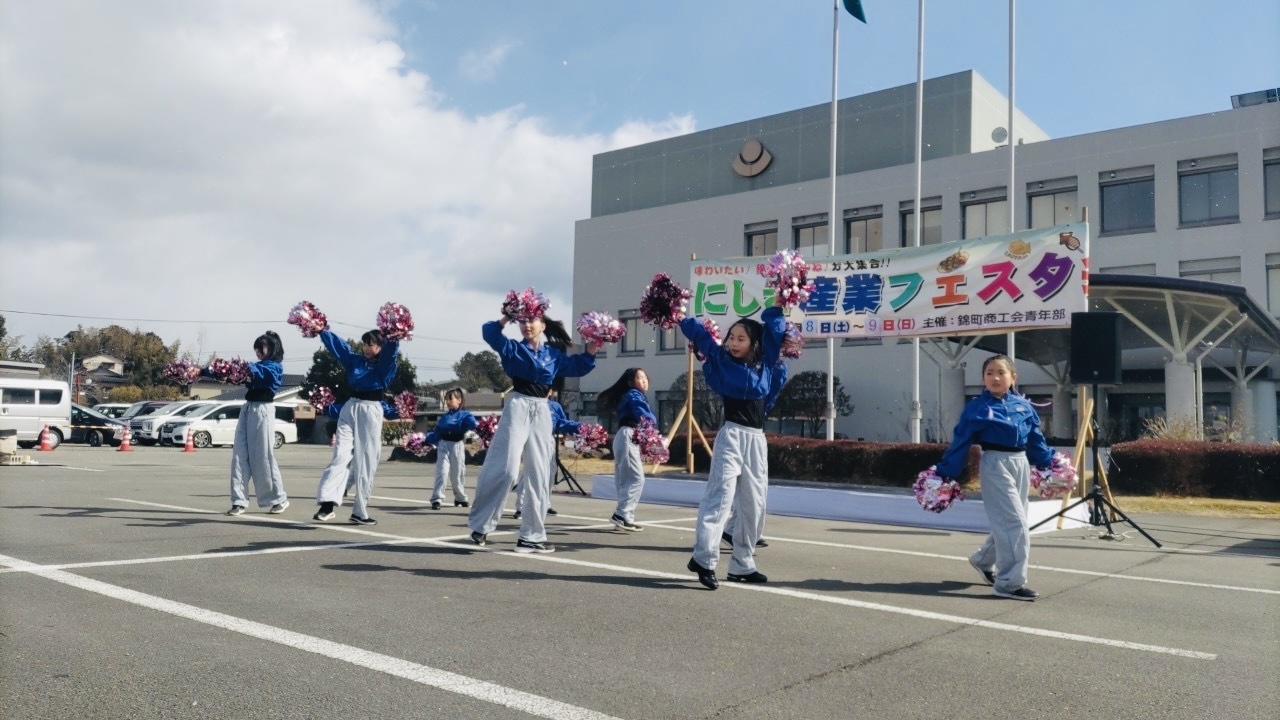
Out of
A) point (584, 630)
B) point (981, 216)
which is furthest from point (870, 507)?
point (981, 216)

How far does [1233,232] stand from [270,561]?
31503 mm

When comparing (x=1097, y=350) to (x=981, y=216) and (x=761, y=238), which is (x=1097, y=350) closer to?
(x=981, y=216)

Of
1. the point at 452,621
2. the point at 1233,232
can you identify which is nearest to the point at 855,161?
the point at 1233,232

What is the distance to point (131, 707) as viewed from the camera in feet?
11.8

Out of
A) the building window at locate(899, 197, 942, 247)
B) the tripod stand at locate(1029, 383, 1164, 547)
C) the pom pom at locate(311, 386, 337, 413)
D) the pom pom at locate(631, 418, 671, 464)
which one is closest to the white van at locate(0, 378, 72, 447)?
the pom pom at locate(311, 386, 337, 413)

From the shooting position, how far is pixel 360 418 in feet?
32.0

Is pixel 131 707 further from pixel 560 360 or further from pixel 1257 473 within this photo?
pixel 1257 473

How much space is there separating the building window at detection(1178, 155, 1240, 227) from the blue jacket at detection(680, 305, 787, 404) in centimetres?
2913

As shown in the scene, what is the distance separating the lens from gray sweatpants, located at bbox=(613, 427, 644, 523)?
10633 millimetres

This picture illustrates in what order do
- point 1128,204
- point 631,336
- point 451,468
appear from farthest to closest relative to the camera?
point 631,336, point 1128,204, point 451,468

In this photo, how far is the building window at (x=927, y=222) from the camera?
35.3 m

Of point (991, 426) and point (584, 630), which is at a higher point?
point (991, 426)

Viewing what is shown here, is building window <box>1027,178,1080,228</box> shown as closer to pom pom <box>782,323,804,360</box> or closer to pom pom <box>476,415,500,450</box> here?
pom pom <box>476,415,500,450</box>

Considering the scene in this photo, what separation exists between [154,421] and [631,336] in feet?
67.1
